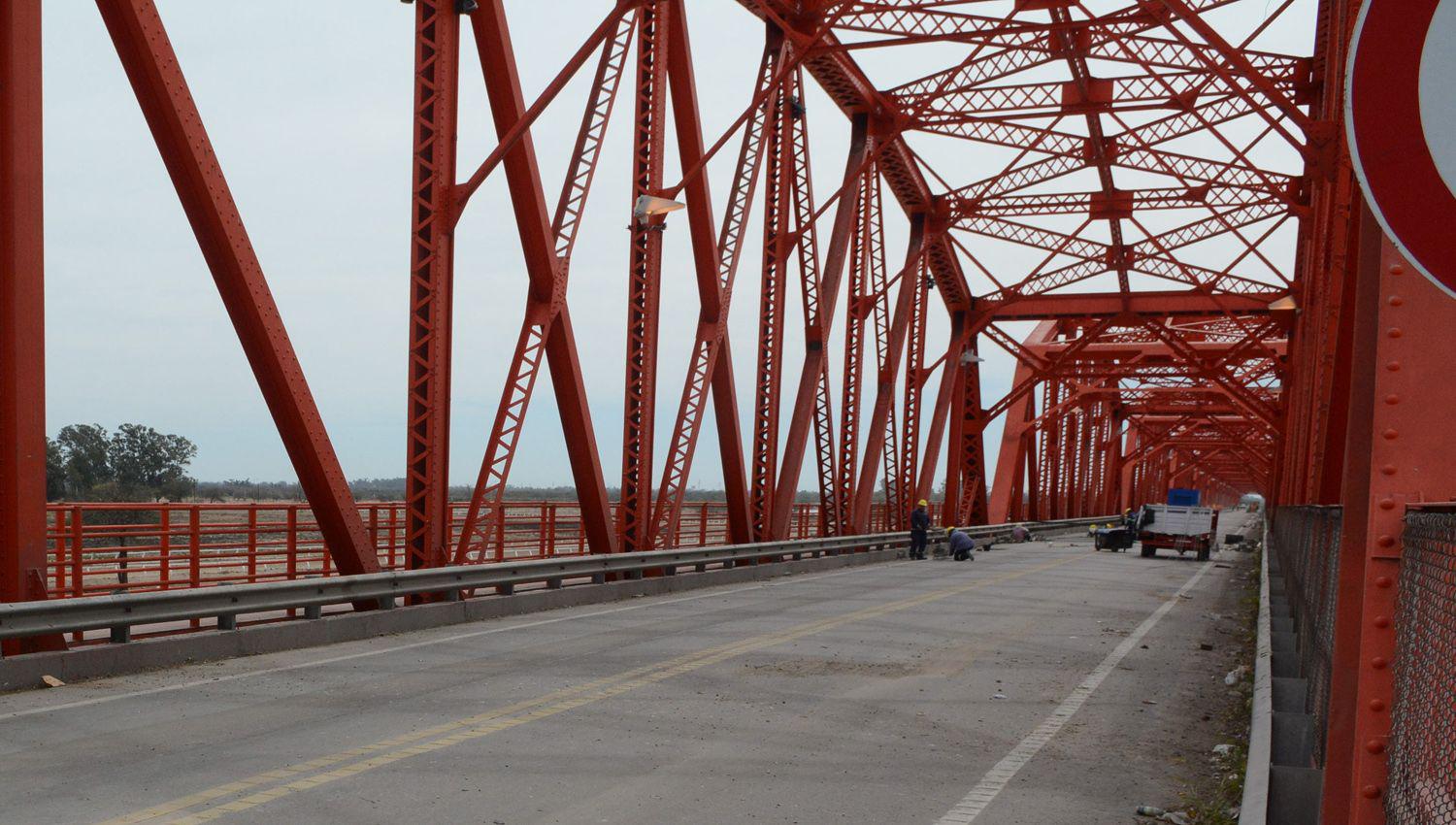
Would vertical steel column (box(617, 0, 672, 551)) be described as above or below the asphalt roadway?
above

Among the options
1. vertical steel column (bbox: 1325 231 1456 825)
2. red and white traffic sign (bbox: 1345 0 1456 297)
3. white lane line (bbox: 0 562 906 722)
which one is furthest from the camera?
white lane line (bbox: 0 562 906 722)

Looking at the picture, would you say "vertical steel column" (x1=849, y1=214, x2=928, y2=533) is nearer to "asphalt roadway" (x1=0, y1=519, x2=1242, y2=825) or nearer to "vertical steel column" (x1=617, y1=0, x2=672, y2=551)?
"vertical steel column" (x1=617, y1=0, x2=672, y2=551)

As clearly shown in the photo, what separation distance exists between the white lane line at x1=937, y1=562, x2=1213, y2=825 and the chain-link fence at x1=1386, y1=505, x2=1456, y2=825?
318 centimetres

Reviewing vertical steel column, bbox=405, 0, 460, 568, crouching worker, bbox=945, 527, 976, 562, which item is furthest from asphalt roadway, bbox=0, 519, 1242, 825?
crouching worker, bbox=945, 527, 976, 562

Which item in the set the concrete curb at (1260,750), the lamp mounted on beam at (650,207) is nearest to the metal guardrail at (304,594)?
the lamp mounted on beam at (650,207)

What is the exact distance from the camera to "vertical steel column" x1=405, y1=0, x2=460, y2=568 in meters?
15.8

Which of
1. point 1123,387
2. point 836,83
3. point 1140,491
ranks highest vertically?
point 836,83

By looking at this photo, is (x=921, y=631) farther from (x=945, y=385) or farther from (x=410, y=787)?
(x=945, y=385)

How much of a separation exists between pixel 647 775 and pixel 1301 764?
347 cm

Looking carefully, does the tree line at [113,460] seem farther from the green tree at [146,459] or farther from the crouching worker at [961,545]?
the crouching worker at [961,545]

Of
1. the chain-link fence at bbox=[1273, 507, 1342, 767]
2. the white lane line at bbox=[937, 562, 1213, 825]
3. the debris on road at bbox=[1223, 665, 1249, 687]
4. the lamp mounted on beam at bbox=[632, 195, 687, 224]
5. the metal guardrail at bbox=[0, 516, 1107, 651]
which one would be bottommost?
the debris on road at bbox=[1223, 665, 1249, 687]

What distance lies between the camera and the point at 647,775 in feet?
25.1

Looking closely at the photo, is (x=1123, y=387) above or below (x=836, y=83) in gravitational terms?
below

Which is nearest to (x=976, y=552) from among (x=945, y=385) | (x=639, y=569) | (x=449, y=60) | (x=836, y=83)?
(x=945, y=385)
